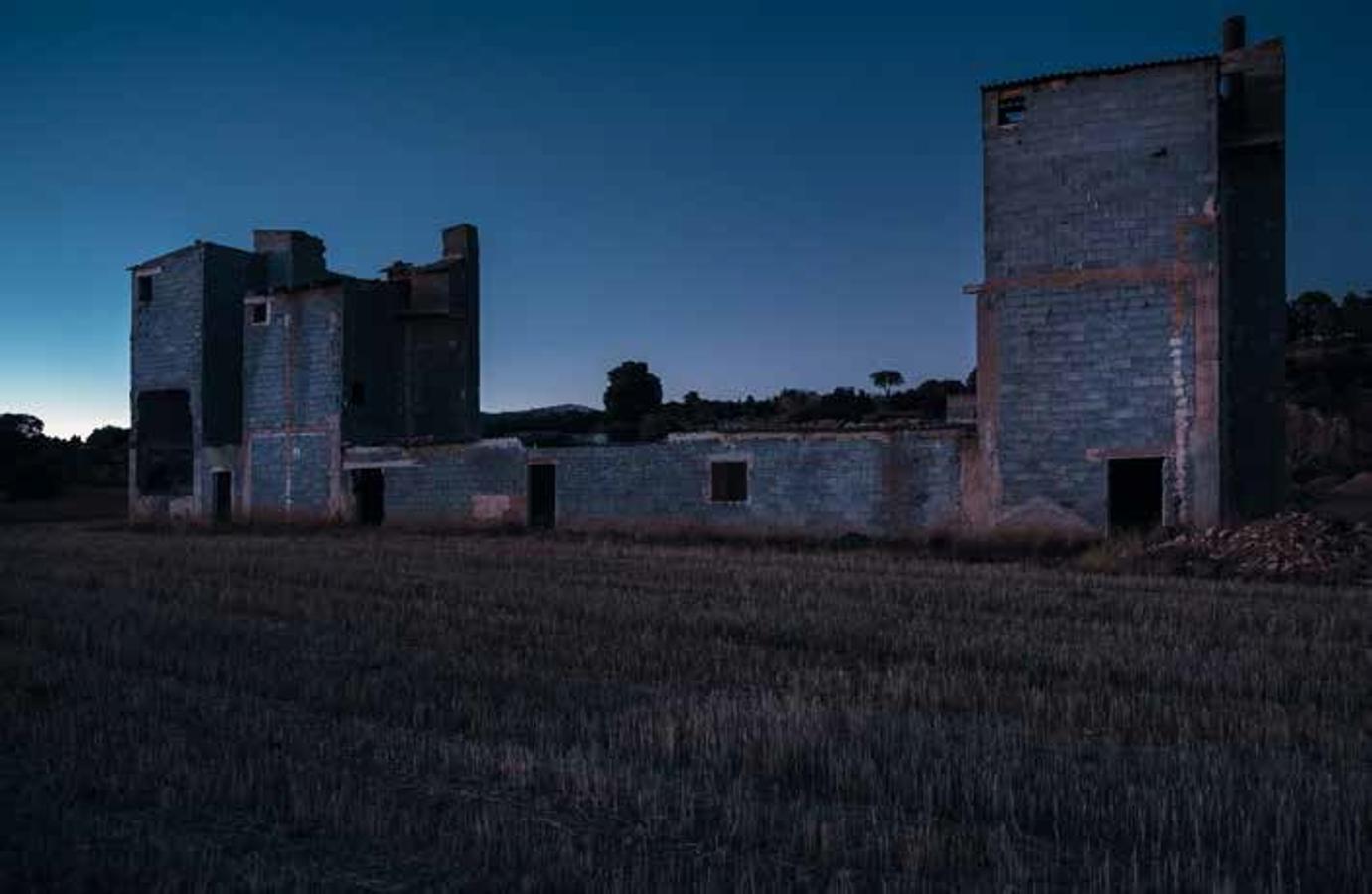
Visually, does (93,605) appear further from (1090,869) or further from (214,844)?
(1090,869)

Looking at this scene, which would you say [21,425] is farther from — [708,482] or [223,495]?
[708,482]

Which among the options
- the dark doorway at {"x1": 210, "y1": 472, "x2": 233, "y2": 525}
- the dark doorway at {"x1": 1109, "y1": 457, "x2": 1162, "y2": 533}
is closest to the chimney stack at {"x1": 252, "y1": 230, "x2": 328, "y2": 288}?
the dark doorway at {"x1": 210, "y1": 472, "x2": 233, "y2": 525}

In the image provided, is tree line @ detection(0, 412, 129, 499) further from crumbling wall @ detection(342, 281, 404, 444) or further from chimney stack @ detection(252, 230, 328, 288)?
crumbling wall @ detection(342, 281, 404, 444)

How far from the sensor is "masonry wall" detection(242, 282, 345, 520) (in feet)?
110

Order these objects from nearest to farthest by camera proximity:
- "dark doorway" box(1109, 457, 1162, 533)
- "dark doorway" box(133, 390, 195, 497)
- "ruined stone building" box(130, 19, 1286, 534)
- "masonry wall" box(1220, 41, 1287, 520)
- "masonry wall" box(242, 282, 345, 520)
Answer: "ruined stone building" box(130, 19, 1286, 534) → "dark doorway" box(1109, 457, 1162, 533) → "masonry wall" box(1220, 41, 1287, 520) → "masonry wall" box(242, 282, 345, 520) → "dark doorway" box(133, 390, 195, 497)

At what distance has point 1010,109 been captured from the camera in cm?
2302

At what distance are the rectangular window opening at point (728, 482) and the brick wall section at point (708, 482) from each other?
142mm

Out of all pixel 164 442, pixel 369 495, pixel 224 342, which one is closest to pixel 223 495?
pixel 164 442

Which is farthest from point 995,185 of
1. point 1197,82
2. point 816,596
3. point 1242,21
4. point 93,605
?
point 93,605

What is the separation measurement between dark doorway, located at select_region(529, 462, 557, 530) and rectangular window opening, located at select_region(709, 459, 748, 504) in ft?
16.2

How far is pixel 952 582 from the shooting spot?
15125 millimetres

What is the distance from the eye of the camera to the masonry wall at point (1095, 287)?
21062mm

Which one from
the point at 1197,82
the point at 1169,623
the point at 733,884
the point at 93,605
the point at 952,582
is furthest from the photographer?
the point at 1197,82

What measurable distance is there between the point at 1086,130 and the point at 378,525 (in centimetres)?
2274
